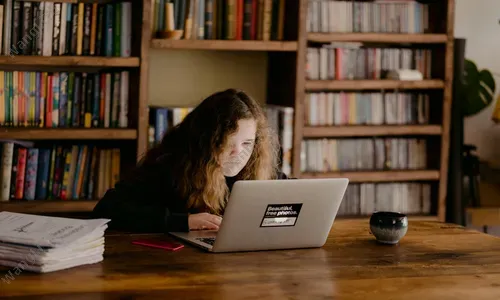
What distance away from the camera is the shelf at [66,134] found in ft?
12.2

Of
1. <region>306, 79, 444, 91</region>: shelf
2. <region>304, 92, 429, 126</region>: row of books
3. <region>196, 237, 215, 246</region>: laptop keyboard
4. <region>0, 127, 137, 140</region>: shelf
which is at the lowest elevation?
<region>196, 237, 215, 246</region>: laptop keyboard

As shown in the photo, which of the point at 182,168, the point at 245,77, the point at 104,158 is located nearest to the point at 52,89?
the point at 104,158

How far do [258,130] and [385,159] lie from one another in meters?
1.76

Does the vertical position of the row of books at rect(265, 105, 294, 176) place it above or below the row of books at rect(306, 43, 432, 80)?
below

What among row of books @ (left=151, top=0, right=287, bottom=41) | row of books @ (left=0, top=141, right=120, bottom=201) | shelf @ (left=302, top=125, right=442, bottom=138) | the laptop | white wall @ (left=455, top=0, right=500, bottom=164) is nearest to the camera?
the laptop

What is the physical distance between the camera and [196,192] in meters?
2.71

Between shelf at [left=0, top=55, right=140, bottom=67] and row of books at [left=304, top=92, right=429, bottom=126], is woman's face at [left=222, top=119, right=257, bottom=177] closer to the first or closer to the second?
shelf at [left=0, top=55, right=140, bottom=67]

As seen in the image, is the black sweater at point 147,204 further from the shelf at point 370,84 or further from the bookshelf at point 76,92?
the shelf at point 370,84

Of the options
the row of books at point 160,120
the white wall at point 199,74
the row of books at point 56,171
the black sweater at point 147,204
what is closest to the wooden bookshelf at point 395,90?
the white wall at point 199,74

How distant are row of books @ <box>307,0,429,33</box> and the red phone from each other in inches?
82.0

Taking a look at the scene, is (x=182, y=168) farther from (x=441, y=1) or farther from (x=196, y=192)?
(x=441, y=1)

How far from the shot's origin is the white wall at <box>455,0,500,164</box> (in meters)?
4.75

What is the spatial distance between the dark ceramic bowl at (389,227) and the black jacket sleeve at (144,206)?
557 millimetres

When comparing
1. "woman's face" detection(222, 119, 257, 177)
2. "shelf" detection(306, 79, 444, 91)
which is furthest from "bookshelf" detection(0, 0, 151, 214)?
"woman's face" detection(222, 119, 257, 177)
